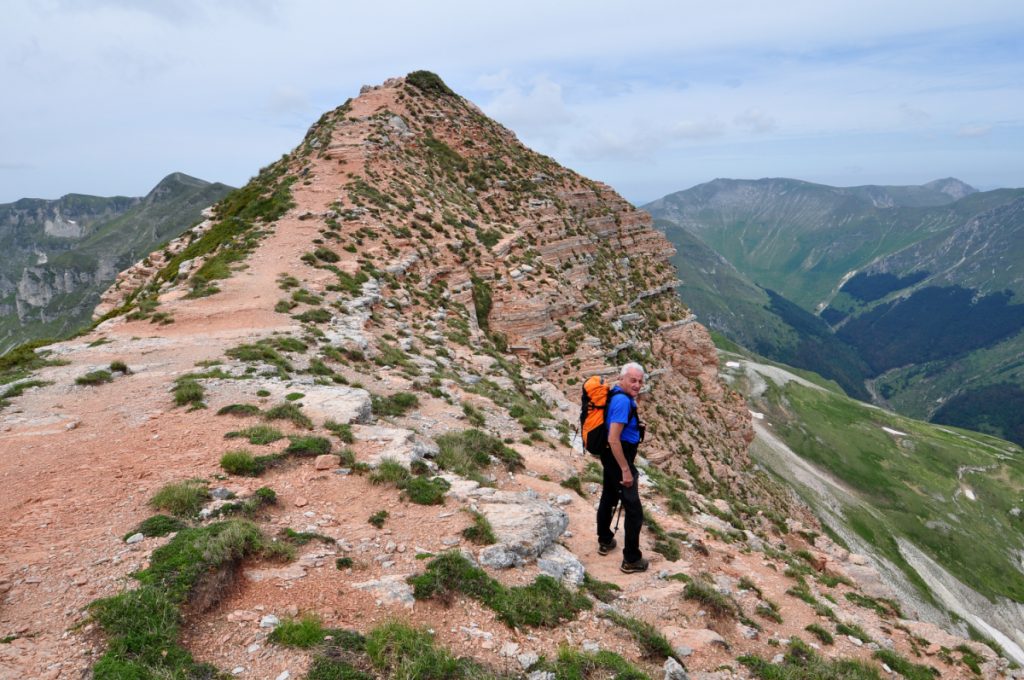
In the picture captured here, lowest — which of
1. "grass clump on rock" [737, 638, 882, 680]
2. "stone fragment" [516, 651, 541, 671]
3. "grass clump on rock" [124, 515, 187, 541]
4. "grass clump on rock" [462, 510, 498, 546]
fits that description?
"grass clump on rock" [737, 638, 882, 680]

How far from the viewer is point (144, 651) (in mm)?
6801

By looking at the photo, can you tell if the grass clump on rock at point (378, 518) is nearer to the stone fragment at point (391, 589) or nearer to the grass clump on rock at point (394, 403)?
the stone fragment at point (391, 589)

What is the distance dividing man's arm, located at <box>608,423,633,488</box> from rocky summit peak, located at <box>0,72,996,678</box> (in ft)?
7.93

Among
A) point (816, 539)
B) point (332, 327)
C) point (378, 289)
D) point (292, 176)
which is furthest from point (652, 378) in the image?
point (292, 176)

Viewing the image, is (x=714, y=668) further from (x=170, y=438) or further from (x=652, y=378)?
(x=652, y=378)

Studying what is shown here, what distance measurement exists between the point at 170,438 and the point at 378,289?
1840cm

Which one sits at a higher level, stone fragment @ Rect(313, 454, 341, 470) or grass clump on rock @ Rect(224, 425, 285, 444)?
grass clump on rock @ Rect(224, 425, 285, 444)

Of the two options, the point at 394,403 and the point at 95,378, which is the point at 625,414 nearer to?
the point at 394,403

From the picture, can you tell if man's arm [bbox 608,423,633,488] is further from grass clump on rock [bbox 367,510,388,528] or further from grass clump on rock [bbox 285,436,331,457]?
grass clump on rock [bbox 285,436,331,457]

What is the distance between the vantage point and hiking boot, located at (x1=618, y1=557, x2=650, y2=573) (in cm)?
1214

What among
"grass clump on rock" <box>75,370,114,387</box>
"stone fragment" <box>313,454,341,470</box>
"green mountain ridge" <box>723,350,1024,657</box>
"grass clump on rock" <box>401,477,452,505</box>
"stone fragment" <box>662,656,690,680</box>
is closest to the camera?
"stone fragment" <box>662,656,690,680</box>

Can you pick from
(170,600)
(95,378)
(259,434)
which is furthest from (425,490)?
(95,378)

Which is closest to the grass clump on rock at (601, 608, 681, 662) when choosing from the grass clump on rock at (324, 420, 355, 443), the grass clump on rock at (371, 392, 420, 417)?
the grass clump on rock at (324, 420, 355, 443)

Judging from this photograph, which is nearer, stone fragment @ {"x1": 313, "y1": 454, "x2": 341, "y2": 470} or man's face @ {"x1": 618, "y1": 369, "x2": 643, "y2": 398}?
man's face @ {"x1": 618, "y1": 369, "x2": 643, "y2": 398}
